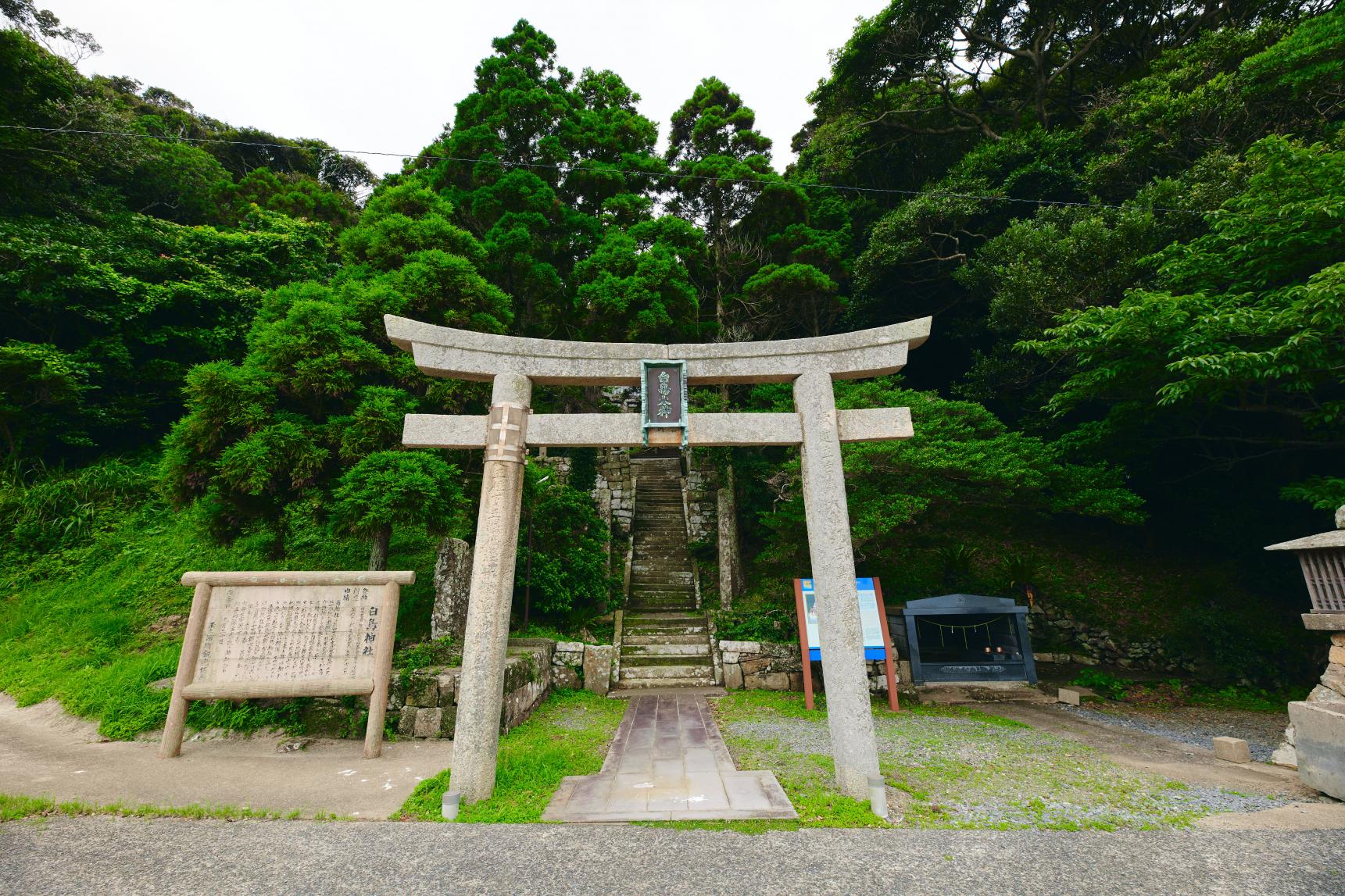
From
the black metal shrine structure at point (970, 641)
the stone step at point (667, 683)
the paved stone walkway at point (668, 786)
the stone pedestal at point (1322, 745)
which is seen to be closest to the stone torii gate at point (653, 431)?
the paved stone walkway at point (668, 786)

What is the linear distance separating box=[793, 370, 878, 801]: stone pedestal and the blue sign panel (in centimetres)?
306

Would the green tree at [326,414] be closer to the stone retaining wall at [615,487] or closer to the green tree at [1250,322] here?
the stone retaining wall at [615,487]

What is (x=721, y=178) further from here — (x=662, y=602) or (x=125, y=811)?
(x=125, y=811)

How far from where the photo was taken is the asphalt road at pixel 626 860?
2.80m

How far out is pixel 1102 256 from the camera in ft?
32.4

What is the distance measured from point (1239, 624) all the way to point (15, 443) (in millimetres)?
23615

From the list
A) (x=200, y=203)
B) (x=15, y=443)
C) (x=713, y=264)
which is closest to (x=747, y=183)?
(x=713, y=264)

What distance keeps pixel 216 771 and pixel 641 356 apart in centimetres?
552

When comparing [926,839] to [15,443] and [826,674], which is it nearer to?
[826,674]

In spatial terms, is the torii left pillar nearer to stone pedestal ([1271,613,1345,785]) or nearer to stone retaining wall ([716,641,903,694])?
stone retaining wall ([716,641,903,694])

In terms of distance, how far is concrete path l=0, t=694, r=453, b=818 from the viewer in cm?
401

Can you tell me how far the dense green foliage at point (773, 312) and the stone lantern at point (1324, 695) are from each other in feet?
7.89

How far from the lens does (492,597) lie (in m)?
4.14

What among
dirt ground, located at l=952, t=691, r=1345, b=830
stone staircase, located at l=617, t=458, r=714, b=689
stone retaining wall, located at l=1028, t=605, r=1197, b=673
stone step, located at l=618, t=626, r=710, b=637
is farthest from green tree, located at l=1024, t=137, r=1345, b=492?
stone staircase, located at l=617, t=458, r=714, b=689
